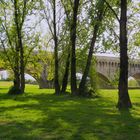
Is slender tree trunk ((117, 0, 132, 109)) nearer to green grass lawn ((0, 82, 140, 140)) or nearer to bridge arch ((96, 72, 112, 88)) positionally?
green grass lawn ((0, 82, 140, 140))

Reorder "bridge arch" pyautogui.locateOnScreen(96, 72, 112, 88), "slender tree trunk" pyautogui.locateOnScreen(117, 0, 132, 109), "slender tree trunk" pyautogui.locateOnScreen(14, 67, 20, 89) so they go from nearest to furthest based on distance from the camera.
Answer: "slender tree trunk" pyautogui.locateOnScreen(117, 0, 132, 109)
"slender tree trunk" pyautogui.locateOnScreen(14, 67, 20, 89)
"bridge arch" pyautogui.locateOnScreen(96, 72, 112, 88)

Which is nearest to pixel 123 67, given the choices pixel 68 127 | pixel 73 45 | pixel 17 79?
pixel 68 127

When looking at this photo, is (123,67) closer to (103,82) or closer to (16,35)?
(16,35)

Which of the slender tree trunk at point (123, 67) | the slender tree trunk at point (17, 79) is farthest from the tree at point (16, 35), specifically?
the slender tree trunk at point (123, 67)

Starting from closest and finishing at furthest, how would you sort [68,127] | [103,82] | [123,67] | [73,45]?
[68,127], [123,67], [73,45], [103,82]

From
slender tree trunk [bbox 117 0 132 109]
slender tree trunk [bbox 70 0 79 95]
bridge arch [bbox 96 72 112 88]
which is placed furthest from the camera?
bridge arch [bbox 96 72 112 88]

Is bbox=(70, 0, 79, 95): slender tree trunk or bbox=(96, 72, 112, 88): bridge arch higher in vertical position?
bbox=(70, 0, 79, 95): slender tree trunk

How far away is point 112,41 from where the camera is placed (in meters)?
30.6

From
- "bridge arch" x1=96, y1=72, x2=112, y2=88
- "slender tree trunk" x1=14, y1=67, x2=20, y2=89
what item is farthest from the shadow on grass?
"bridge arch" x1=96, y1=72, x2=112, y2=88

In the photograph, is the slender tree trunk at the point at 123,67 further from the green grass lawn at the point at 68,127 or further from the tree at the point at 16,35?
the tree at the point at 16,35

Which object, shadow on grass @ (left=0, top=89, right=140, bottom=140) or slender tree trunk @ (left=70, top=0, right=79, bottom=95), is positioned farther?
slender tree trunk @ (left=70, top=0, right=79, bottom=95)

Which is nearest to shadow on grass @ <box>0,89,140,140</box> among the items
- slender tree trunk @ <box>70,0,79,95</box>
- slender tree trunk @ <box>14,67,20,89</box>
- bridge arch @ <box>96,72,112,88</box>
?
slender tree trunk @ <box>70,0,79,95</box>

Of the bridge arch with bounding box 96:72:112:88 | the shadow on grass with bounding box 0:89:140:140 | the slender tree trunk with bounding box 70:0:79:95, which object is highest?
the slender tree trunk with bounding box 70:0:79:95

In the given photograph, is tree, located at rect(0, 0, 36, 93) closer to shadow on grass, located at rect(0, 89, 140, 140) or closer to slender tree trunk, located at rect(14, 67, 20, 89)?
slender tree trunk, located at rect(14, 67, 20, 89)
